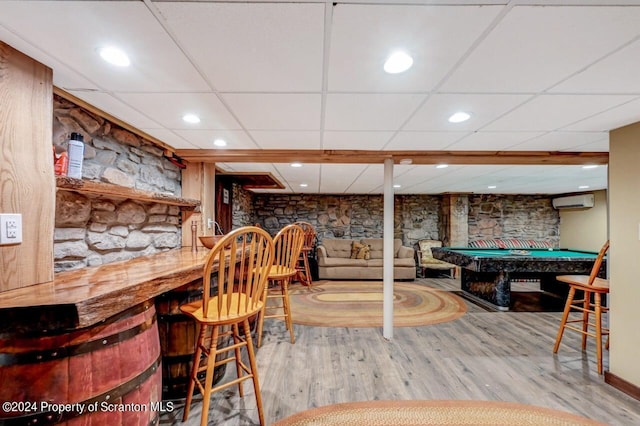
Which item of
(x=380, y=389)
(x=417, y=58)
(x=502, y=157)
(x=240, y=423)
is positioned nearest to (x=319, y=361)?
(x=380, y=389)

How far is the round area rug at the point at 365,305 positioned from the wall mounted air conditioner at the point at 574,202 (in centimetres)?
397

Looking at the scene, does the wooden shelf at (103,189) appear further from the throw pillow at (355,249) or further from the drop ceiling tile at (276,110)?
the throw pillow at (355,249)

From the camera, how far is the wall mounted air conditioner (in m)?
5.84

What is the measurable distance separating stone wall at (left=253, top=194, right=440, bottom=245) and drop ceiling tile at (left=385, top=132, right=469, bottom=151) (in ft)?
14.3

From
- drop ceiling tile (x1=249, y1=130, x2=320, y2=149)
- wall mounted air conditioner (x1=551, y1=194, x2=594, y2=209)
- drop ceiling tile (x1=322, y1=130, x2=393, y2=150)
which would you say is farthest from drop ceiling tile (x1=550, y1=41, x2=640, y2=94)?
wall mounted air conditioner (x1=551, y1=194, x2=594, y2=209)

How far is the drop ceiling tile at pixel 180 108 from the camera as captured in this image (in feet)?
5.39

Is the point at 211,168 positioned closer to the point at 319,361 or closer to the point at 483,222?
the point at 319,361

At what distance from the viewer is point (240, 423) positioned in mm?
1587

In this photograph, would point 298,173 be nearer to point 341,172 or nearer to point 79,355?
point 341,172

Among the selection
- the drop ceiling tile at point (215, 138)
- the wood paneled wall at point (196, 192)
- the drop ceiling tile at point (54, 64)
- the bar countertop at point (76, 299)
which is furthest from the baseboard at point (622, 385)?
the drop ceiling tile at point (54, 64)

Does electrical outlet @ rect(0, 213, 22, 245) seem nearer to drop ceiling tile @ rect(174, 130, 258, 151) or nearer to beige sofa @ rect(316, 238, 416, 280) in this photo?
drop ceiling tile @ rect(174, 130, 258, 151)

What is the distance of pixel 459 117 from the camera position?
1.92 meters

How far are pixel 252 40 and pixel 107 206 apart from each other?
5.38 feet

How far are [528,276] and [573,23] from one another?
4.71 m
